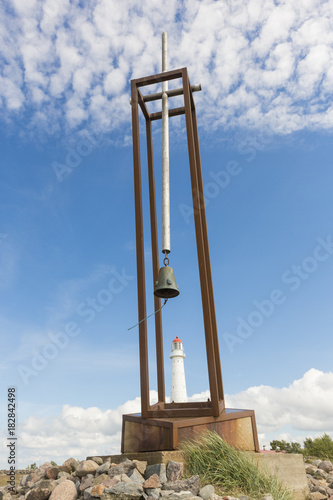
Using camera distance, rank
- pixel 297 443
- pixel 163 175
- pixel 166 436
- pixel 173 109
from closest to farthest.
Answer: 1. pixel 166 436
2. pixel 163 175
3. pixel 173 109
4. pixel 297 443

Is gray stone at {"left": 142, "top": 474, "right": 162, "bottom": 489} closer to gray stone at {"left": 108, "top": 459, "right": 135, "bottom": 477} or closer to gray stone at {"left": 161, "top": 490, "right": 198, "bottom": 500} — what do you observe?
gray stone at {"left": 161, "top": 490, "right": 198, "bottom": 500}

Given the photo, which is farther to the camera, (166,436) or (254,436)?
(254,436)

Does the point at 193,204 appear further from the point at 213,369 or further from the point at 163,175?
the point at 213,369

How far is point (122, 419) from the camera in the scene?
786cm

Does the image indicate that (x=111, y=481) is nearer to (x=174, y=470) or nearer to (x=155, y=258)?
(x=174, y=470)

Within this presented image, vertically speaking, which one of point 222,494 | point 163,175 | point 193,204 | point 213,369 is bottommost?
Result: point 222,494

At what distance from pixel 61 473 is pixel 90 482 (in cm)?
104

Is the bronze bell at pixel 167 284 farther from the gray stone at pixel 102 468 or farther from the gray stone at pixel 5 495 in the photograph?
the gray stone at pixel 5 495

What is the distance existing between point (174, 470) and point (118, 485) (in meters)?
0.92

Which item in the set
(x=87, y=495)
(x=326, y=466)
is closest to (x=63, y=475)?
(x=87, y=495)

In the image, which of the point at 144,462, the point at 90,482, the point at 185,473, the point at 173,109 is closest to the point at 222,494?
the point at 185,473

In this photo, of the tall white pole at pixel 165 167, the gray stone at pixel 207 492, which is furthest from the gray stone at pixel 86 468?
the tall white pole at pixel 165 167

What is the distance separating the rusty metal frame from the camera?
7098 millimetres

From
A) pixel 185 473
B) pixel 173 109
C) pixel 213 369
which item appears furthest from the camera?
pixel 173 109
